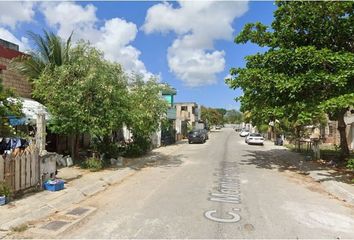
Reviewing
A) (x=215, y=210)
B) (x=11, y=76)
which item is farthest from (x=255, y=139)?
(x=215, y=210)

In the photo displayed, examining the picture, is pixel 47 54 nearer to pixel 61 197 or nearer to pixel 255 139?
pixel 61 197

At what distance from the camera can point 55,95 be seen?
15320 mm

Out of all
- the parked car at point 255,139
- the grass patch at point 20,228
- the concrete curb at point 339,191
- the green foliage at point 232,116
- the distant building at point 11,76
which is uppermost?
the green foliage at point 232,116

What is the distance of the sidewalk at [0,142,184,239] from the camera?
7.87 meters

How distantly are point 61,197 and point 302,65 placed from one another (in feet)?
38.5

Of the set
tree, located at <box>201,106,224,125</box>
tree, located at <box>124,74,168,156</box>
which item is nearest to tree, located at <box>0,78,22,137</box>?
tree, located at <box>124,74,168,156</box>

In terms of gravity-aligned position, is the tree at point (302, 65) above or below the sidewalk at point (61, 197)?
above

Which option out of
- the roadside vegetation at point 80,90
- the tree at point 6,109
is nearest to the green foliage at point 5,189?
the tree at point 6,109

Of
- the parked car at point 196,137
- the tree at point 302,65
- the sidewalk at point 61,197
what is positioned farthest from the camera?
the parked car at point 196,137

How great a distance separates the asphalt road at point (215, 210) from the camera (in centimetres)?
721

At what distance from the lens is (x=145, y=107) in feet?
79.0

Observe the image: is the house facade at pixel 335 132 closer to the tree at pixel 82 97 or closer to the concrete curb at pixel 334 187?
the concrete curb at pixel 334 187

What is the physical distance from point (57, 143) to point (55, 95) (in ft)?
19.7

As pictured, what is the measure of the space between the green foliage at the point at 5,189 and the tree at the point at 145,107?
12.4m
